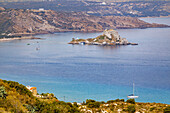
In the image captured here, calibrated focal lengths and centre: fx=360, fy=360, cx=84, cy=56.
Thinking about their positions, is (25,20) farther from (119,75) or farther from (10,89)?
(10,89)

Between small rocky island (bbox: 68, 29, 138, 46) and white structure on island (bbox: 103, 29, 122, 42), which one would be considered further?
white structure on island (bbox: 103, 29, 122, 42)

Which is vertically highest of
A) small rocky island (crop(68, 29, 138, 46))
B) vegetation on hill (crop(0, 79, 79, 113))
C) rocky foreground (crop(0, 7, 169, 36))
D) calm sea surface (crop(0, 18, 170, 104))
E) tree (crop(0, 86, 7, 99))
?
rocky foreground (crop(0, 7, 169, 36))

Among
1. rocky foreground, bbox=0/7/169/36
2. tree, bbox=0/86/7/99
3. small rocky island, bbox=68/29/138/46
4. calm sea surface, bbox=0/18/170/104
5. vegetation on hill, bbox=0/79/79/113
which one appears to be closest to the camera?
vegetation on hill, bbox=0/79/79/113

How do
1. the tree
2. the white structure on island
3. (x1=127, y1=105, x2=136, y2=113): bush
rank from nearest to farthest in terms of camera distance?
the tree < (x1=127, y1=105, x2=136, y2=113): bush < the white structure on island

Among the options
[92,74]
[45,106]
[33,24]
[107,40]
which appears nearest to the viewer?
[45,106]

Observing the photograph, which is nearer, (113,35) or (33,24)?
(113,35)

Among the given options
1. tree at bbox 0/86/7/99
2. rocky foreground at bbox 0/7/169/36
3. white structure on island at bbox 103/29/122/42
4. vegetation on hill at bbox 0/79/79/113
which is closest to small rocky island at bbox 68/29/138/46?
white structure on island at bbox 103/29/122/42

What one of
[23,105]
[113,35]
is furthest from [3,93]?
[113,35]

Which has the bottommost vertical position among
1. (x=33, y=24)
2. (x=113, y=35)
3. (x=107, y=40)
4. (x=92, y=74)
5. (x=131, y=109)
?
(x=131, y=109)

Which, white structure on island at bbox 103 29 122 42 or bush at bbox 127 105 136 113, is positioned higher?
white structure on island at bbox 103 29 122 42

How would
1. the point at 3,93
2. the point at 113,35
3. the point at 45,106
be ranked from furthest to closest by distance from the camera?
the point at 113,35
the point at 3,93
the point at 45,106

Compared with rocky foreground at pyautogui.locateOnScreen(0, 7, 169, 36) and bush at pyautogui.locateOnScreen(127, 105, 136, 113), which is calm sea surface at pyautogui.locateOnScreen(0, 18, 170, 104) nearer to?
bush at pyautogui.locateOnScreen(127, 105, 136, 113)

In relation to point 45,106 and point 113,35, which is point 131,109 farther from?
point 113,35

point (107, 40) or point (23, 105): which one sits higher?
point (107, 40)
